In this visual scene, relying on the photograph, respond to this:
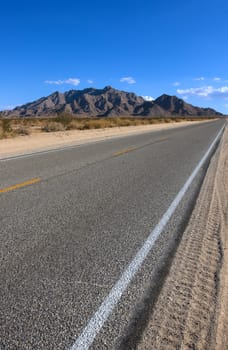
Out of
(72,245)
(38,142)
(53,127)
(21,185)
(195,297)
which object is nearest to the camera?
(195,297)

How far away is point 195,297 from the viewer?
9.75ft

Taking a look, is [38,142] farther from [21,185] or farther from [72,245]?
[72,245]

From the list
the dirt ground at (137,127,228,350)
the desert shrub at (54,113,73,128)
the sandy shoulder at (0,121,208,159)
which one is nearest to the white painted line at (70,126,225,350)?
the dirt ground at (137,127,228,350)

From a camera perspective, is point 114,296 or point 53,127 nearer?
point 114,296

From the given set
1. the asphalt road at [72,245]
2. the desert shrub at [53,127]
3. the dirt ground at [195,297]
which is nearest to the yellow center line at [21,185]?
the asphalt road at [72,245]

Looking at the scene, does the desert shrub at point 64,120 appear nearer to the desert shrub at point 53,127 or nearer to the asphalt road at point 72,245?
the desert shrub at point 53,127

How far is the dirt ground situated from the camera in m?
2.42

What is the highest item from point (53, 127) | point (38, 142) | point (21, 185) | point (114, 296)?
point (114, 296)

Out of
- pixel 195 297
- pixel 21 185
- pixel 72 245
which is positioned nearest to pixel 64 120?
pixel 21 185

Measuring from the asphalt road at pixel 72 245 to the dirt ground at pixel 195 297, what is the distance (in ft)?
0.77

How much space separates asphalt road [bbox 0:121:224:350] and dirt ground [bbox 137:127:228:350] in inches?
9.3

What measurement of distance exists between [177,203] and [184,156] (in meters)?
6.82

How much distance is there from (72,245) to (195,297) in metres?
1.68

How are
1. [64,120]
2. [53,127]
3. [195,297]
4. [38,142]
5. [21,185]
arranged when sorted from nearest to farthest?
[195,297] → [21,185] → [38,142] → [53,127] → [64,120]
